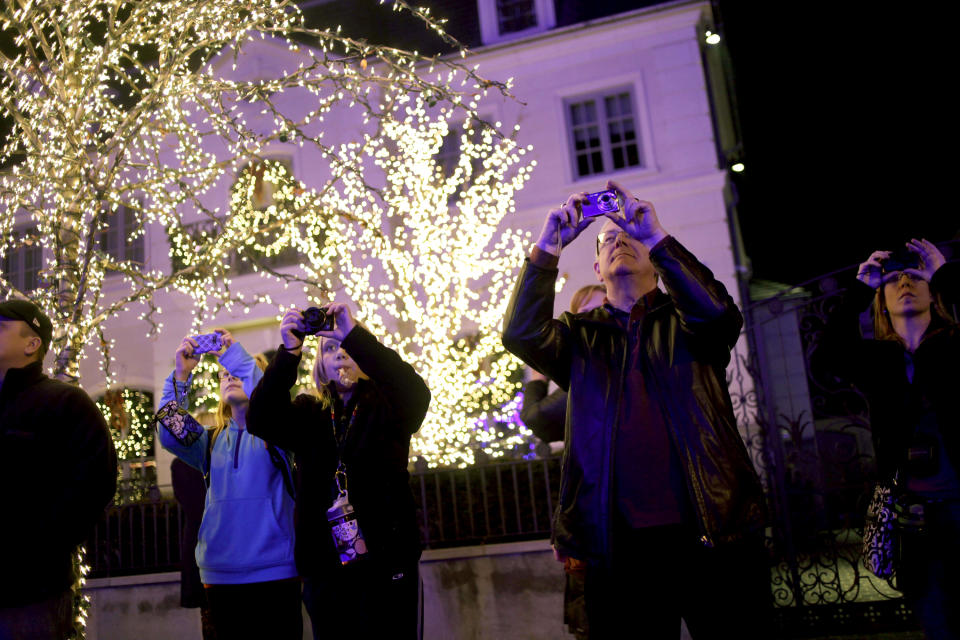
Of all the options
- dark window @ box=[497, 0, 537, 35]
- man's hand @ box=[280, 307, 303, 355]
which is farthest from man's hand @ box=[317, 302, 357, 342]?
dark window @ box=[497, 0, 537, 35]

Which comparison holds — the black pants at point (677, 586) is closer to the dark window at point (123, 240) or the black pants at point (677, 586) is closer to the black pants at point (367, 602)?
the black pants at point (367, 602)

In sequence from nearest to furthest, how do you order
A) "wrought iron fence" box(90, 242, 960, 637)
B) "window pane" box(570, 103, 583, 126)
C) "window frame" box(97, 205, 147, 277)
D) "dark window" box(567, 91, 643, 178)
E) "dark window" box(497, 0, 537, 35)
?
"wrought iron fence" box(90, 242, 960, 637) → "dark window" box(567, 91, 643, 178) → "window pane" box(570, 103, 583, 126) → "dark window" box(497, 0, 537, 35) → "window frame" box(97, 205, 147, 277)

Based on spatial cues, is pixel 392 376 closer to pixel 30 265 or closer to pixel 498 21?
pixel 498 21

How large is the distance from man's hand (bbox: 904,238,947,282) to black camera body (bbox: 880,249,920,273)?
17 millimetres

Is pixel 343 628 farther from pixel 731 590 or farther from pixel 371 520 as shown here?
pixel 731 590

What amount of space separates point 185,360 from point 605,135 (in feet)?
36.9

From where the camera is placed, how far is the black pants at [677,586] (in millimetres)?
2115

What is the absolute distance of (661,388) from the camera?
2.35m

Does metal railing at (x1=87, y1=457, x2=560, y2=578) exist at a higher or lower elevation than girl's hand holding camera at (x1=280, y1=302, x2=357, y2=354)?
lower

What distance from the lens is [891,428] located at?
3.11m

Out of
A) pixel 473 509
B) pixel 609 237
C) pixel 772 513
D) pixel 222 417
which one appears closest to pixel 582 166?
pixel 772 513

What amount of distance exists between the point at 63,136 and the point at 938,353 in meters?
5.44

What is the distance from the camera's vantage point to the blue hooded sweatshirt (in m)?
3.68

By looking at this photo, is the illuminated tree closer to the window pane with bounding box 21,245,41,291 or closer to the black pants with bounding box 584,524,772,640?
the window pane with bounding box 21,245,41,291
